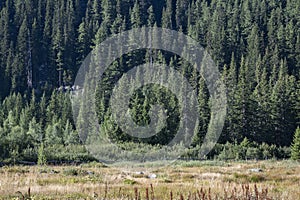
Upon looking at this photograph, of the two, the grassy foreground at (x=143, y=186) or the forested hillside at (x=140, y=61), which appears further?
the forested hillside at (x=140, y=61)

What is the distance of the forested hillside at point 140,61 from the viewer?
246 feet

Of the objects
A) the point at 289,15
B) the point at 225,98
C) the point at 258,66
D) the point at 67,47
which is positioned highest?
the point at 289,15

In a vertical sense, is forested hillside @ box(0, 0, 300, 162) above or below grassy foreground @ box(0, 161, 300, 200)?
above

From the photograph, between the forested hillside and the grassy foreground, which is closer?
the grassy foreground

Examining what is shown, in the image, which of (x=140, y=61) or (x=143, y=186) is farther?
(x=140, y=61)

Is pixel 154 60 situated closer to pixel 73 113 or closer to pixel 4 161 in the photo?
pixel 73 113

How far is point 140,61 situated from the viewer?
11150 centimetres

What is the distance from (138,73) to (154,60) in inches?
494

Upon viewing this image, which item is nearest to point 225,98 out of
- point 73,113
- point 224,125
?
point 224,125

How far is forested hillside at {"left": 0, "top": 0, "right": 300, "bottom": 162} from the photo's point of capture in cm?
7500

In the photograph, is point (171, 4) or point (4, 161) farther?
point (171, 4)

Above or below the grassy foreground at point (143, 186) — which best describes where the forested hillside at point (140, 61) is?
above

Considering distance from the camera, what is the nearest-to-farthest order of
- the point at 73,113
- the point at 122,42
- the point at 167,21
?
the point at 73,113
the point at 122,42
the point at 167,21

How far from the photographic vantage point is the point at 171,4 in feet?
477
